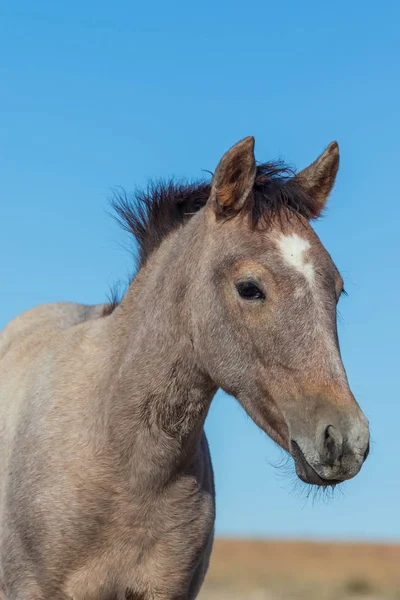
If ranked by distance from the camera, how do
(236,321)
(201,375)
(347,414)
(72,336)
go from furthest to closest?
(72,336) < (201,375) < (236,321) < (347,414)

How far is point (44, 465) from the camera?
5.55m

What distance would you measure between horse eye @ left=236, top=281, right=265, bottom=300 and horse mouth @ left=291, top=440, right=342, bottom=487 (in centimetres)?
74

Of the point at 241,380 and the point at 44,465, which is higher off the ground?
the point at 241,380

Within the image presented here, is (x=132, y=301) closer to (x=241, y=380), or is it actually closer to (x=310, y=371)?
(x=241, y=380)

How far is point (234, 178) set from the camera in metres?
5.19

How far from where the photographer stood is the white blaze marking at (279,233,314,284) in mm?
4777

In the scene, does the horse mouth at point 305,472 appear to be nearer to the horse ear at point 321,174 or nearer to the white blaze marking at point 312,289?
the white blaze marking at point 312,289

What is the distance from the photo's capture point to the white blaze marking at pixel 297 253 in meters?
4.78

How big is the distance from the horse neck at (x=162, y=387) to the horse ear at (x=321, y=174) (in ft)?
2.82

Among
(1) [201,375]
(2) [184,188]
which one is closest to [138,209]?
(2) [184,188]

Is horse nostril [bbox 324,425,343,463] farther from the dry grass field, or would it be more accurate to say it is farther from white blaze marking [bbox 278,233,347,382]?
the dry grass field

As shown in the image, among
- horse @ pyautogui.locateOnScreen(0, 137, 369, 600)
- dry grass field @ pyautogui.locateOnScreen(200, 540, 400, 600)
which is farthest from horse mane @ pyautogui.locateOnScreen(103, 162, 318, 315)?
dry grass field @ pyautogui.locateOnScreen(200, 540, 400, 600)

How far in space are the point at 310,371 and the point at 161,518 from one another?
56.0 inches

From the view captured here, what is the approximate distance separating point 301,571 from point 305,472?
1142 inches
